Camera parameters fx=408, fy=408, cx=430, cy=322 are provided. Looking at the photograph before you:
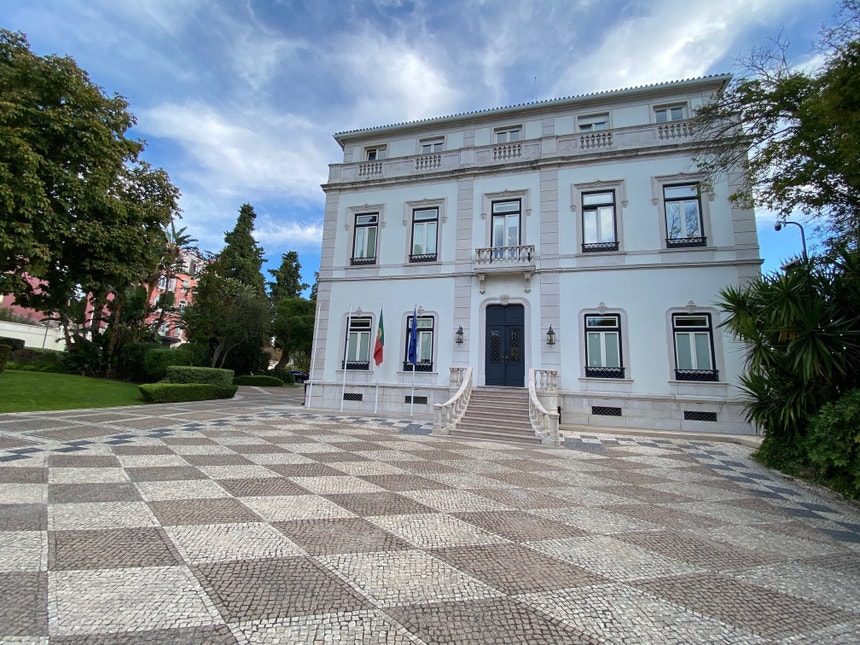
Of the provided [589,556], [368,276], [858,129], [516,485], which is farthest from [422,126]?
[589,556]

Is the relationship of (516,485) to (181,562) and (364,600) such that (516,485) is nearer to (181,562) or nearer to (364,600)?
(364,600)

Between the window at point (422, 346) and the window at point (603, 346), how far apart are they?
505 centimetres

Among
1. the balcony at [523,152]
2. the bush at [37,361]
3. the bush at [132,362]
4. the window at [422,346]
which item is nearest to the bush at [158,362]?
the bush at [132,362]

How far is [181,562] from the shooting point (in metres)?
2.73

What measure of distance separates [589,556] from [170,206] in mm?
16235

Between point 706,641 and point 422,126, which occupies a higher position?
point 422,126

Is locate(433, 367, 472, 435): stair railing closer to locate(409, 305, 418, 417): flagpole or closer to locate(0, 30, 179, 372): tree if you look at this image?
locate(409, 305, 418, 417): flagpole

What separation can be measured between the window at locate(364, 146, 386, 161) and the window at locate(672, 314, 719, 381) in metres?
12.4

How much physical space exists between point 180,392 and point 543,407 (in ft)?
42.5

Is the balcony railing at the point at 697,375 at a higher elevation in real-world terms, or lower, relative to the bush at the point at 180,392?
higher

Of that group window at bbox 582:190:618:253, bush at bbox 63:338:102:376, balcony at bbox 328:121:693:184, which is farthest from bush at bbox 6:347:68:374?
window at bbox 582:190:618:253

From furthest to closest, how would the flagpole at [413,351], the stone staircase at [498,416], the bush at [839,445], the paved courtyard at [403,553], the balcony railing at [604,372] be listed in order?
the flagpole at [413,351]
the balcony railing at [604,372]
the stone staircase at [498,416]
the bush at [839,445]
the paved courtyard at [403,553]

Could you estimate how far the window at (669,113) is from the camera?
13781mm

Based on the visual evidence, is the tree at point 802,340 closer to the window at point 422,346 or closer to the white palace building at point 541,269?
the white palace building at point 541,269
